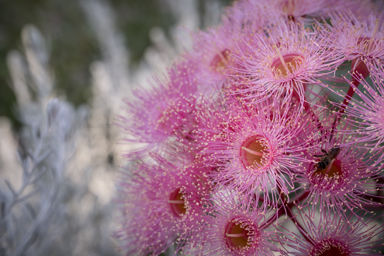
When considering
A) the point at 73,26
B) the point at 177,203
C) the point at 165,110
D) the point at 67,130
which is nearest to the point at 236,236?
the point at 177,203

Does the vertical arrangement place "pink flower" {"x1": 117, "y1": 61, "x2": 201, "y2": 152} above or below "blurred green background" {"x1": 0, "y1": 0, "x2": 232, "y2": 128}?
below

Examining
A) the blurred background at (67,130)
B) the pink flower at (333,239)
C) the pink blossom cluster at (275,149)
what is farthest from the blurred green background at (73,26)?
the pink flower at (333,239)

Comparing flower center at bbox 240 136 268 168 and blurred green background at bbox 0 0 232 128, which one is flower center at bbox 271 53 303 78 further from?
blurred green background at bbox 0 0 232 128

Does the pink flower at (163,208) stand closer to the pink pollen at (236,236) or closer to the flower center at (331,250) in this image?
the pink pollen at (236,236)

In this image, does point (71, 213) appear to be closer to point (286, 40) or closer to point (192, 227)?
point (192, 227)

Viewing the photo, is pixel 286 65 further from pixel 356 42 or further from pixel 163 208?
pixel 163 208

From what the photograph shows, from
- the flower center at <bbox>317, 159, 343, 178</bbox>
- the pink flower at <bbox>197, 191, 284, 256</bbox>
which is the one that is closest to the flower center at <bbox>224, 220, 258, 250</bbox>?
the pink flower at <bbox>197, 191, 284, 256</bbox>
